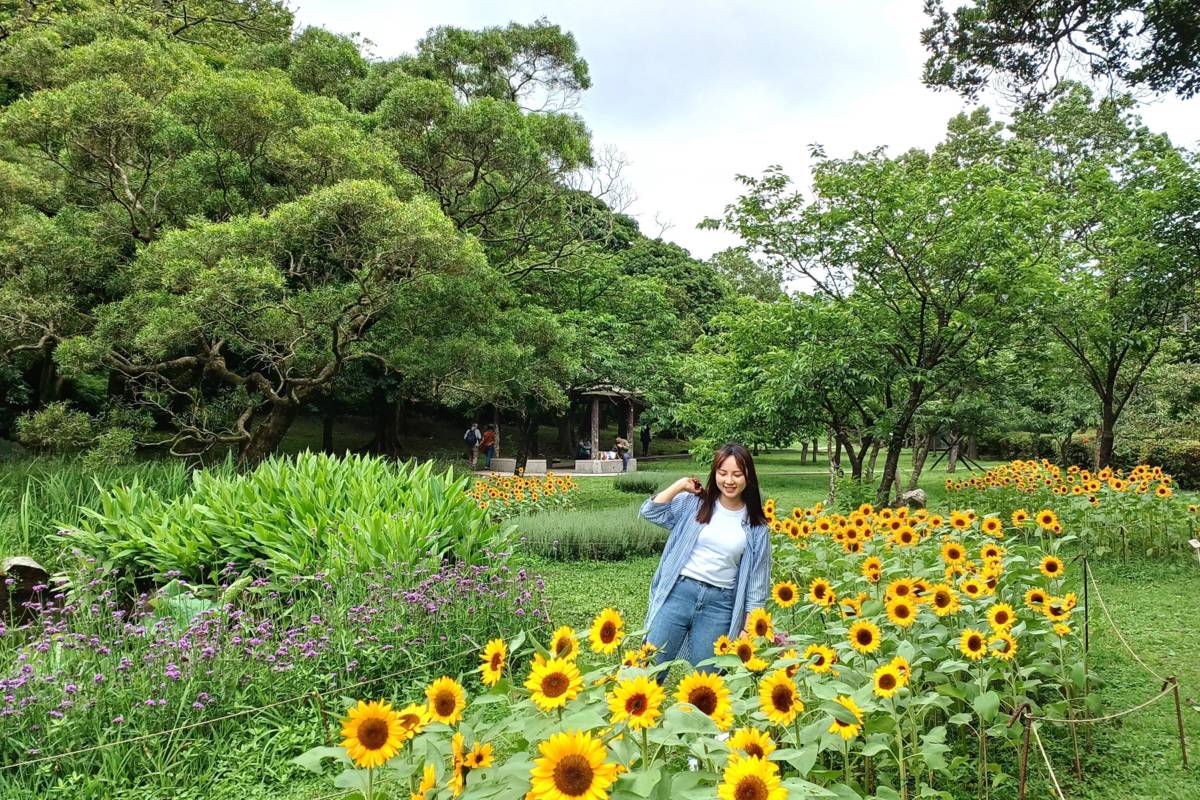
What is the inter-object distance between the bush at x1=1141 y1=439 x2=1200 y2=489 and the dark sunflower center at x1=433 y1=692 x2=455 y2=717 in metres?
15.1

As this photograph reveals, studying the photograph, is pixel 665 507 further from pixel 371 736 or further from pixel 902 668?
pixel 371 736

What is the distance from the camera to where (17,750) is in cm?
262

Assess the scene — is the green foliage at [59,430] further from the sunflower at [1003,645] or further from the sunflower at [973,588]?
the sunflower at [1003,645]

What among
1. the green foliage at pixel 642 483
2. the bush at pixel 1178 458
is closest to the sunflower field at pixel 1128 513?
the bush at pixel 1178 458

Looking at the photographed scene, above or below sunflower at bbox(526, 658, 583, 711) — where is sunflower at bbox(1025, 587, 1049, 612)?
below

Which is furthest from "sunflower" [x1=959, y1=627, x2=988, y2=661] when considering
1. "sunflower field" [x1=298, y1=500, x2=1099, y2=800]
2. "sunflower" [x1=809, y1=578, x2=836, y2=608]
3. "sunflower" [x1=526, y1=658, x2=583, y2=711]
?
"sunflower" [x1=526, y1=658, x2=583, y2=711]

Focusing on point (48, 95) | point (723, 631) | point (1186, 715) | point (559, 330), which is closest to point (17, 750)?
point (723, 631)

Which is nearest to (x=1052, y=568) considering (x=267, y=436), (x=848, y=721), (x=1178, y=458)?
(x=848, y=721)

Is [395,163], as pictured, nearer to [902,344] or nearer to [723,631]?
[902,344]

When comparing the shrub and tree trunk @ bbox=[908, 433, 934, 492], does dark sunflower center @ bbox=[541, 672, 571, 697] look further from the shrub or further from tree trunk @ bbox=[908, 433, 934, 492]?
tree trunk @ bbox=[908, 433, 934, 492]

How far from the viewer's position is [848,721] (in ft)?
4.82

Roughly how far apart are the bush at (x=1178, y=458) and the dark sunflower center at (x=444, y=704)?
49.6ft

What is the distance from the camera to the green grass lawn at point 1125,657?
2.52 metres

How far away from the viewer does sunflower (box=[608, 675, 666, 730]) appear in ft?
4.04
